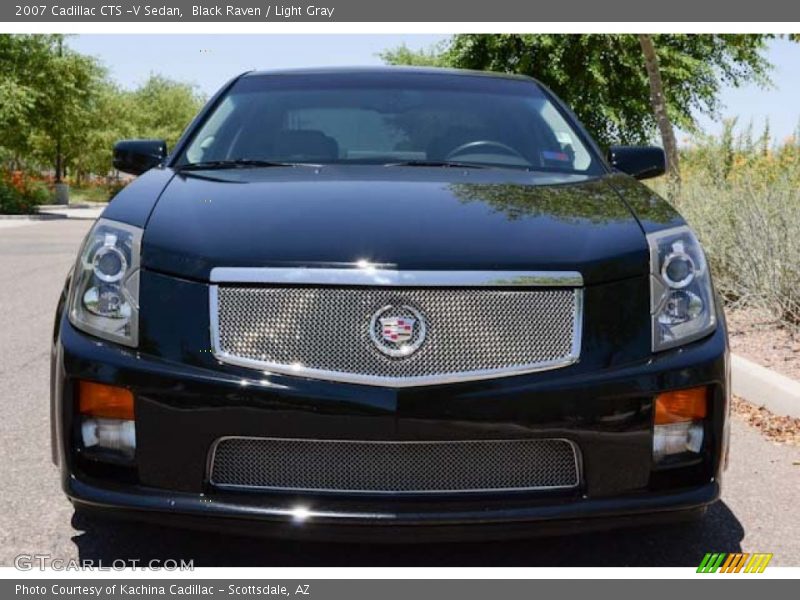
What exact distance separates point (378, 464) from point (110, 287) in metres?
0.91

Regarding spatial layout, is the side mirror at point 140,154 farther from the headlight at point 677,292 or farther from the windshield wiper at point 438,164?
the headlight at point 677,292

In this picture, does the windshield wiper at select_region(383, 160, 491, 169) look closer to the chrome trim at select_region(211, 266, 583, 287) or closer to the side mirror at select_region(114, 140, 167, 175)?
the side mirror at select_region(114, 140, 167, 175)

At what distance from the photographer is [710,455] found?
3018 mm

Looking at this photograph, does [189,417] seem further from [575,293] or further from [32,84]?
[32,84]

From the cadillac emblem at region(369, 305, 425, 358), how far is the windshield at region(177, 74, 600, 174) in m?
1.35

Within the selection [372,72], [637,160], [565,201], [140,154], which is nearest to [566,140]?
[637,160]

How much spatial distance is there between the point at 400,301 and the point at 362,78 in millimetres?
2236

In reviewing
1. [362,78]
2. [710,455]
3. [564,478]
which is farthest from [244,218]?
[362,78]

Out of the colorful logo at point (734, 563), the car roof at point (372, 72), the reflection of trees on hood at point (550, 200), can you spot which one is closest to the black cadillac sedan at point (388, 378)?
the reflection of trees on hood at point (550, 200)

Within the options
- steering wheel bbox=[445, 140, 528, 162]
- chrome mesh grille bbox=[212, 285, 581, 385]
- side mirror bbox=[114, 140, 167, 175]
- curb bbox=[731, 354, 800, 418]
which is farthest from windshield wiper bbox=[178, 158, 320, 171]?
curb bbox=[731, 354, 800, 418]

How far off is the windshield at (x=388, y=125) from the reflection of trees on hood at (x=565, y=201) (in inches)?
19.5

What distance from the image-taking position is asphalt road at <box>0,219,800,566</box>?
3277 mm

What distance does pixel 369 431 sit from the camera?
9.19 ft

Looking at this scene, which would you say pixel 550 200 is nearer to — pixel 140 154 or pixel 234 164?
pixel 234 164
